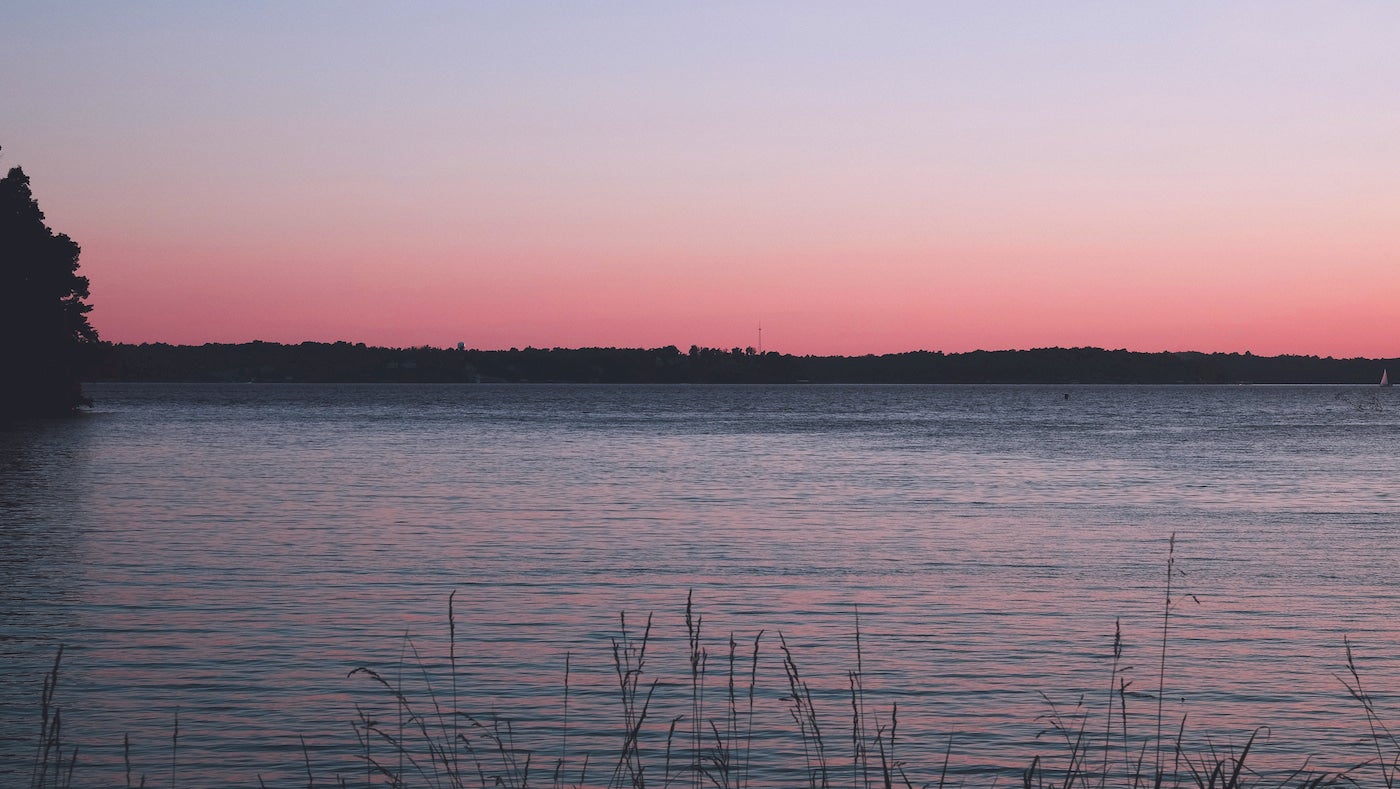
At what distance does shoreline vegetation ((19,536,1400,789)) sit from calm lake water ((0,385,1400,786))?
3.0 inches

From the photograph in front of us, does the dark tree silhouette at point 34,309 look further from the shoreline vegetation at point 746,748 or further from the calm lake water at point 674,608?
the shoreline vegetation at point 746,748

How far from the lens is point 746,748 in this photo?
11172 mm

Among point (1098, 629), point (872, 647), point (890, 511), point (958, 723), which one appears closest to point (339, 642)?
point (872, 647)

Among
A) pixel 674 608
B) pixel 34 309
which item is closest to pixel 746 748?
pixel 674 608

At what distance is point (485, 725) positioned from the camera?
1155cm

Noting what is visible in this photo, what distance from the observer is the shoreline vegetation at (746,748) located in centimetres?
980

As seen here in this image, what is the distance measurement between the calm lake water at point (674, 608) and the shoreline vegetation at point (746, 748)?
0.08m

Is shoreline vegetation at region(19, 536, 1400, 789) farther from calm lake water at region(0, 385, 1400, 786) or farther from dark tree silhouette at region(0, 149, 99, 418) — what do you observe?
dark tree silhouette at region(0, 149, 99, 418)

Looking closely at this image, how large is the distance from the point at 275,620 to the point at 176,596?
261cm

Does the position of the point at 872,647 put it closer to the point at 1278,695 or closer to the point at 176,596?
the point at 1278,695

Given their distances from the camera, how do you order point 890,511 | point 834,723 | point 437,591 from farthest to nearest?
point 890,511
point 437,591
point 834,723

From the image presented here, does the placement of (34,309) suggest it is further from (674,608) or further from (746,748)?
(746,748)

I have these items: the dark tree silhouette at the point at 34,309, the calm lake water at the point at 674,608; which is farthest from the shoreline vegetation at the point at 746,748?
the dark tree silhouette at the point at 34,309

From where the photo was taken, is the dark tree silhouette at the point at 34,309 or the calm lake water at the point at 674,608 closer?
the calm lake water at the point at 674,608
